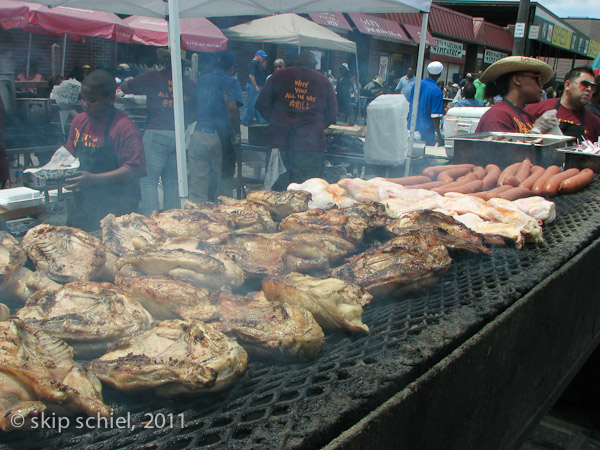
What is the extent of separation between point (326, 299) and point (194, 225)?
95 cm

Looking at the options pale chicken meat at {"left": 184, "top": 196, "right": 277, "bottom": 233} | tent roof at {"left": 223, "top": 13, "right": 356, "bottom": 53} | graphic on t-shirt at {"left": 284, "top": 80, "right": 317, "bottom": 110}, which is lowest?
pale chicken meat at {"left": 184, "top": 196, "right": 277, "bottom": 233}

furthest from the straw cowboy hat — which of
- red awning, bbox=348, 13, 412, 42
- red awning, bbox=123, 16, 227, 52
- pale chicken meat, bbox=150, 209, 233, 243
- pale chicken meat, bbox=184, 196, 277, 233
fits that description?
red awning, bbox=348, 13, 412, 42

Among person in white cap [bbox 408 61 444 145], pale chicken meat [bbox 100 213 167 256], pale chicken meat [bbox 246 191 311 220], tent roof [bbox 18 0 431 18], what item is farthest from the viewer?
person in white cap [bbox 408 61 444 145]

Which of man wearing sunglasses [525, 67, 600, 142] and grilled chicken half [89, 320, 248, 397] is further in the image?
man wearing sunglasses [525, 67, 600, 142]

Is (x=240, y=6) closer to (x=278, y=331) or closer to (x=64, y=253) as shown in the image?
(x=64, y=253)

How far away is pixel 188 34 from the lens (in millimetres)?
11391

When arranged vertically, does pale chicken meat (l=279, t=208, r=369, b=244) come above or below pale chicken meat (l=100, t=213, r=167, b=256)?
above

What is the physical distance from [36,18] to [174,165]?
659cm

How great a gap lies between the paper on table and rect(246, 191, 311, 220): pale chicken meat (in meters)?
2.48

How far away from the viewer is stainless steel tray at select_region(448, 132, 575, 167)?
14.5ft

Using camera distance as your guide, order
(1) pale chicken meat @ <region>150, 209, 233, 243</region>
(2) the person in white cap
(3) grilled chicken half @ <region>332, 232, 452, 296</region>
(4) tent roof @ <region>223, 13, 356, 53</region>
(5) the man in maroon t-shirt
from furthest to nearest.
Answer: (2) the person in white cap < (4) tent roof @ <region>223, 13, 356, 53</region> < (5) the man in maroon t-shirt < (1) pale chicken meat @ <region>150, 209, 233, 243</region> < (3) grilled chicken half @ <region>332, 232, 452, 296</region>

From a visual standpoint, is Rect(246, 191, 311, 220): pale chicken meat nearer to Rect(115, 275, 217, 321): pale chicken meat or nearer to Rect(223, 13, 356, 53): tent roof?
Rect(115, 275, 217, 321): pale chicken meat

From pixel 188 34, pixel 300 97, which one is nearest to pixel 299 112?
pixel 300 97

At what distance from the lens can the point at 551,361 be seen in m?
2.65
